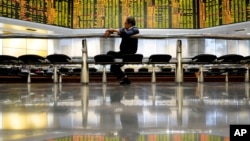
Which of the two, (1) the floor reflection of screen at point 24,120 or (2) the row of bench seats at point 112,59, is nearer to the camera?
(1) the floor reflection of screen at point 24,120

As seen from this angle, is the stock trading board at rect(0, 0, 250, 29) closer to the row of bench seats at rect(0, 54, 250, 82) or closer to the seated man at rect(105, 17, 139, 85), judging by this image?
the row of bench seats at rect(0, 54, 250, 82)

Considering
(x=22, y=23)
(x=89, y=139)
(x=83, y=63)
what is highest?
(x=22, y=23)

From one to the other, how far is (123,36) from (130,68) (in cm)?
395

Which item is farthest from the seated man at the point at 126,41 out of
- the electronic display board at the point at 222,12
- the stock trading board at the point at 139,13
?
the electronic display board at the point at 222,12

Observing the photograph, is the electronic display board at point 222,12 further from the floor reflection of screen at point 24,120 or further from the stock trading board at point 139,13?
the floor reflection of screen at point 24,120

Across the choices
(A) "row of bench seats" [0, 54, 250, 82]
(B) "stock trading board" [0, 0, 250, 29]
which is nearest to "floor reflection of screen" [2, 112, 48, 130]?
(A) "row of bench seats" [0, 54, 250, 82]

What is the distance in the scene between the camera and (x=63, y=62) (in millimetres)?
4625

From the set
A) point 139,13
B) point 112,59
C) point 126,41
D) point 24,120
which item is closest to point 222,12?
point 139,13

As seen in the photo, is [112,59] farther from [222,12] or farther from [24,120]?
[222,12]

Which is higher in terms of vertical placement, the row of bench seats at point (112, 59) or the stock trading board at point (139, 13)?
the stock trading board at point (139, 13)

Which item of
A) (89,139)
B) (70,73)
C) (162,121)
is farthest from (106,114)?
(70,73)

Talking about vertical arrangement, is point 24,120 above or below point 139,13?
below

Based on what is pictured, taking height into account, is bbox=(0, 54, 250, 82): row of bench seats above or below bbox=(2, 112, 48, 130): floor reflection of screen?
above

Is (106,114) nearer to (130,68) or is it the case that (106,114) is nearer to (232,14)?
(130,68)
